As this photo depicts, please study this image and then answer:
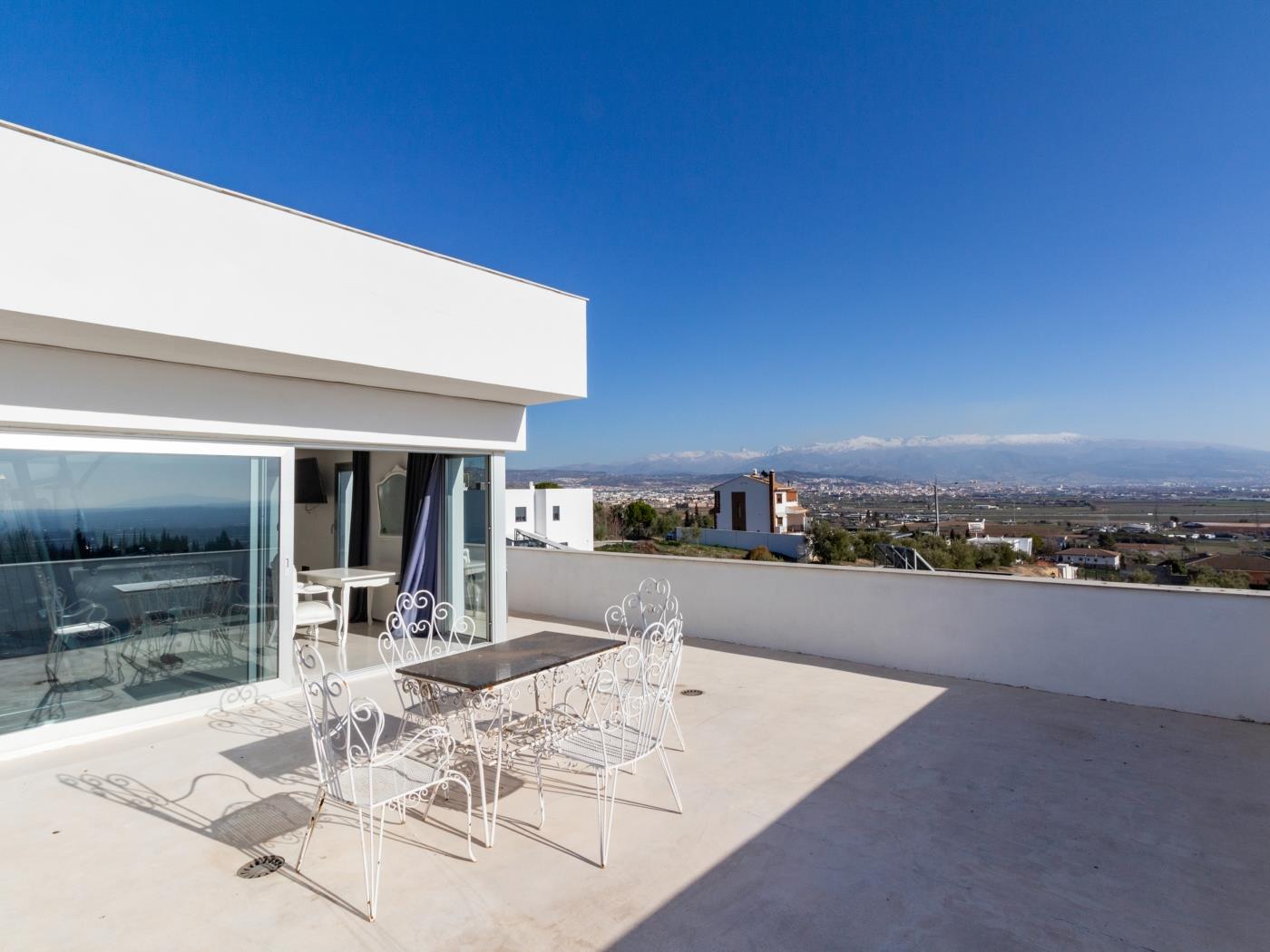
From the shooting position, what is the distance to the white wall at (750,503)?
36.1m

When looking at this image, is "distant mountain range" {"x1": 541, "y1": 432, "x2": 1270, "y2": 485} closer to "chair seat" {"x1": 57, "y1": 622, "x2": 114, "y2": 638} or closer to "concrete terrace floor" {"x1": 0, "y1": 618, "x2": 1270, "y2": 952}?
"concrete terrace floor" {"x1": 0, "y1": 618, "x2": 1270, "y2": 952}

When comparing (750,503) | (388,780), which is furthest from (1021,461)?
(388,780)

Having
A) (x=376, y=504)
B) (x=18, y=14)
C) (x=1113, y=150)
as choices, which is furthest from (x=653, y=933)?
(x=1113, y=150)

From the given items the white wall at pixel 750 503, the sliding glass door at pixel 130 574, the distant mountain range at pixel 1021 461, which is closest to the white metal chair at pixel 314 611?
the sliding glass door at pixel 130 574

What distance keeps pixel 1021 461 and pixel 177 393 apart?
4536 cm

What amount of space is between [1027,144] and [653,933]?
45.8ft

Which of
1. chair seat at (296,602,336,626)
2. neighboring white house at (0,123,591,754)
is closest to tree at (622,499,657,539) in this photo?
chair seat at (296,602,336,626)

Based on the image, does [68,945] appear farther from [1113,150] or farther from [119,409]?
[1113,150]

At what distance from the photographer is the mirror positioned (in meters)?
8.37

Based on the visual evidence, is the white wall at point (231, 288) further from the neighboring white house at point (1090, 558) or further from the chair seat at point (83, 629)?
the neighboring white house at point (1090, 558)

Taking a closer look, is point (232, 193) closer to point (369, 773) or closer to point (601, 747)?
point (369, 773)

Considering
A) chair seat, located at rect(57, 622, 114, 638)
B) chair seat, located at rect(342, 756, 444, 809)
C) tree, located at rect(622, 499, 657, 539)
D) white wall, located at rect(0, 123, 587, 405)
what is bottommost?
tree, located at rect(622, 499, 657, 539)

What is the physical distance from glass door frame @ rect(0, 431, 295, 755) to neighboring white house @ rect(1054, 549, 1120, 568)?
7.91m

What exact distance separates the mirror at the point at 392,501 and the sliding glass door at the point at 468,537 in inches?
37.5
